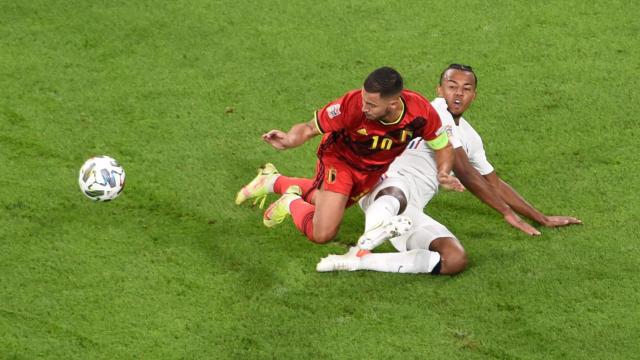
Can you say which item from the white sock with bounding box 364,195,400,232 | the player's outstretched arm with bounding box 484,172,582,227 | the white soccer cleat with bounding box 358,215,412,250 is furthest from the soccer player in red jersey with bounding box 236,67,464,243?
the player's outstretched arm with bounding box 484,172,582,227

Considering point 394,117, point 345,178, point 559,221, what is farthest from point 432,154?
point 559,221

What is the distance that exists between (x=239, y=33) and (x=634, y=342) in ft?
17.7

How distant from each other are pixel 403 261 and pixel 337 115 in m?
1.12

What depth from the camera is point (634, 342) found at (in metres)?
6.62

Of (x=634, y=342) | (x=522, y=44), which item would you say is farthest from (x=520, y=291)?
(x=522, y=44)

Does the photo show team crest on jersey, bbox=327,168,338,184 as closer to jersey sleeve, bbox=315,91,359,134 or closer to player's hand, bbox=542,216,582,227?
jersey sleeve, bbox=315,91,359,134

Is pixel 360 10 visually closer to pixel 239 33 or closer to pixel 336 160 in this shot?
pixel 239 33

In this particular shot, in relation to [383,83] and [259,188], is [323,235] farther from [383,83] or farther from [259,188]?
[383,83]

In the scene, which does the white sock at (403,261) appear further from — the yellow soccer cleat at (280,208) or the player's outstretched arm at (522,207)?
the player's outstretched arm at (522,207)

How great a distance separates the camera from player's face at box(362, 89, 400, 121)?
6863mm

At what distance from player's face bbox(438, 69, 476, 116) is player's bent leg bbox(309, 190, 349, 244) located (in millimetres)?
1069

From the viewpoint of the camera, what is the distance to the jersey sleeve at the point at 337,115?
23.4ft

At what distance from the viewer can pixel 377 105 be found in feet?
22.6

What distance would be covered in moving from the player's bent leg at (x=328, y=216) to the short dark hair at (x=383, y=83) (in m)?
0.98
